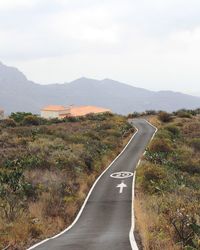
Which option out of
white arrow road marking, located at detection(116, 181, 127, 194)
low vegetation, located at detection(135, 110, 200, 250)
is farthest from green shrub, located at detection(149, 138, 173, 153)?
white arrow road marking, located at detection(116, 181, 127, 194)

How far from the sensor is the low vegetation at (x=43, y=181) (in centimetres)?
1929

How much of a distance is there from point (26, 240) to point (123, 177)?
61.8 feet

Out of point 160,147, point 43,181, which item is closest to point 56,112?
point 160,147

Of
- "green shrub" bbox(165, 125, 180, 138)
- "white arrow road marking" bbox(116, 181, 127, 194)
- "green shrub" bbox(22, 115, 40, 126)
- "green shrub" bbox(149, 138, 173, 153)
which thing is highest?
"green shrub" bbox(22, 115, 40, 126)

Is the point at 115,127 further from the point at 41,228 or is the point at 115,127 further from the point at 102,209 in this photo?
the point at 41,228

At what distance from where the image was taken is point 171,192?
26422 mm

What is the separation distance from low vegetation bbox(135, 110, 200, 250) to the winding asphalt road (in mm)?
774

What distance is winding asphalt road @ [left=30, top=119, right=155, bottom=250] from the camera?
600 inches

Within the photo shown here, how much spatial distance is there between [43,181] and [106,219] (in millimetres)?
6206

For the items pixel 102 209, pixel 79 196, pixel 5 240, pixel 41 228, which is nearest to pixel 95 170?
pixel 79 196

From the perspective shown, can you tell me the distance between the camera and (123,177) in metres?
35.8

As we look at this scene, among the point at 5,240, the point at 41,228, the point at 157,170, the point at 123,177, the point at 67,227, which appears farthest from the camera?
the point at 123,177

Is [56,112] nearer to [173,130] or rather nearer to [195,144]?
[173,130]

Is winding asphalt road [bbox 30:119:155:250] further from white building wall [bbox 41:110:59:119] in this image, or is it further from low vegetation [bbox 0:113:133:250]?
white building wall [bbox 41:110:59:119]
